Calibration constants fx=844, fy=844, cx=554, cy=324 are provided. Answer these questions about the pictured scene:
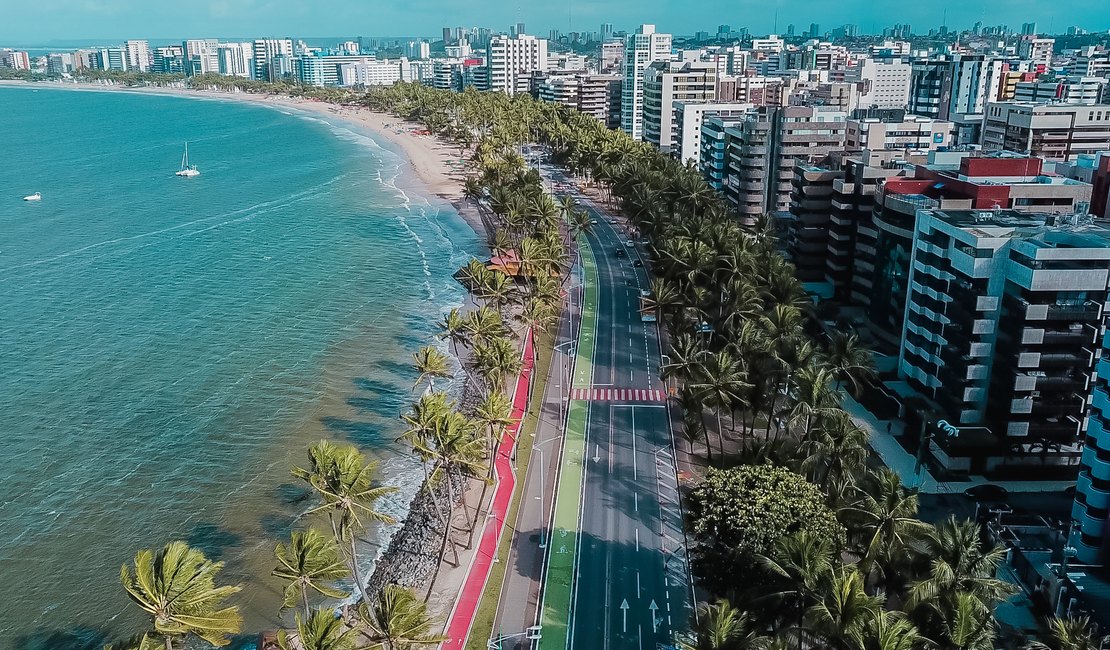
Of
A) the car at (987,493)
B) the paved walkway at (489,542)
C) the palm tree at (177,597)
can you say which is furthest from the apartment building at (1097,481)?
the palm tree at (177,597)

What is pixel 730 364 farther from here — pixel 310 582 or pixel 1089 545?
pixel 310 582

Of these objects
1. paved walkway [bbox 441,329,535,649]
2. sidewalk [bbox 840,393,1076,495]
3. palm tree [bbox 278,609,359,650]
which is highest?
palm tree [bbox 278,609,359,650]

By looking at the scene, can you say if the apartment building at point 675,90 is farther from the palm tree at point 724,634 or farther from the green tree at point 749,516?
the palm tree at point 724,634

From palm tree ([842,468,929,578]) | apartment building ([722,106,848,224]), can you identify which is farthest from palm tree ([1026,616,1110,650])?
apartment building ([722,106,848,224])

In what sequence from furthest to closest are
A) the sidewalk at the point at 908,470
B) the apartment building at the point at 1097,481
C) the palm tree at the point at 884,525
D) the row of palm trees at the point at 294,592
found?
the sidewalk at the point at 908,470
the apartment building at the point at 1097,481
the palm tree at the point at 884,525
the row of palm trees at the point at 294,592

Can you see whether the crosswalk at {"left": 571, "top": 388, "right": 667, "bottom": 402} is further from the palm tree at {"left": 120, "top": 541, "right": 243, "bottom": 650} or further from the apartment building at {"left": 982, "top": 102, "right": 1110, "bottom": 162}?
the apartment building at {"left": 982, "top": 102, "right": 1110, "bottom": 162}

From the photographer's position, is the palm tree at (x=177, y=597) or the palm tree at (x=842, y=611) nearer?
the palm tree at (x=842, y=611)
